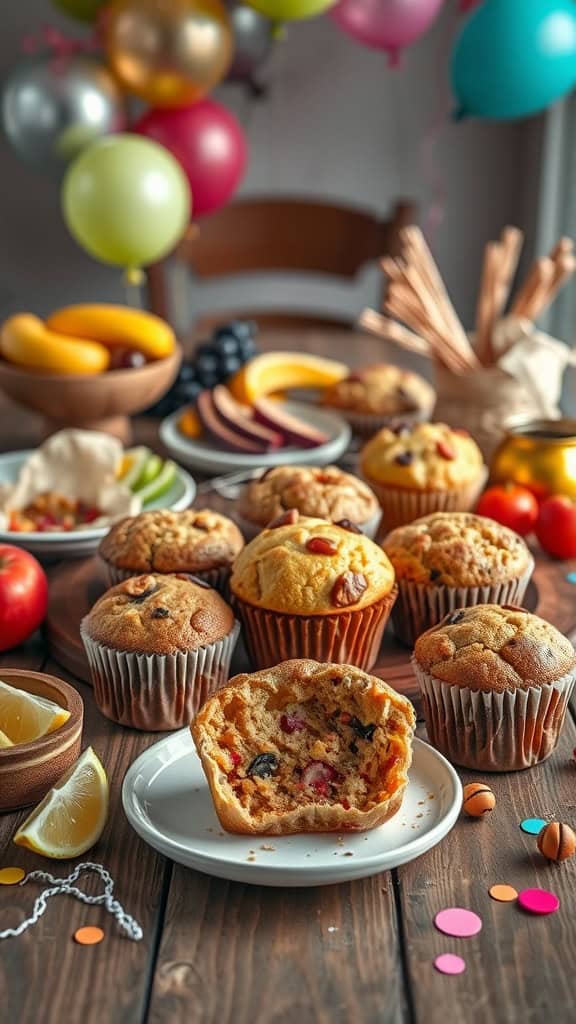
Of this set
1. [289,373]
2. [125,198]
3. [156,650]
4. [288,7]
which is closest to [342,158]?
[288,7]

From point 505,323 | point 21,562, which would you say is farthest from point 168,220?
point 21,562

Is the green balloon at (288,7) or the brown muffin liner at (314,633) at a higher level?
the green balloon at (288,7)

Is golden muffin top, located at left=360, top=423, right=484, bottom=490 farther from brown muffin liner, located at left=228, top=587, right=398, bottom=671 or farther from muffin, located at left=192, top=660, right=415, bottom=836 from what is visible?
muffin, located at left=192, top=660, right=415, bottom=836

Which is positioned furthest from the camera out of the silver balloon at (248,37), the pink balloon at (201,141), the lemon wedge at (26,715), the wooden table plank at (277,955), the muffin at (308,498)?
the silver balloon at (248,37)

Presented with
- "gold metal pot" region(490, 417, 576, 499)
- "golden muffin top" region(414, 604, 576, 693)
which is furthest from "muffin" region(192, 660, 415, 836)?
"gold metal pot" region(490, 417, 576, 499)

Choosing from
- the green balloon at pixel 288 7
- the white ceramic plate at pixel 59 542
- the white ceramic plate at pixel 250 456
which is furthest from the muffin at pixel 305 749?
the green balloon at pixel 288 7

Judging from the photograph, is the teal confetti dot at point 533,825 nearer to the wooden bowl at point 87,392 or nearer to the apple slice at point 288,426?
the apple slice at point 288,426

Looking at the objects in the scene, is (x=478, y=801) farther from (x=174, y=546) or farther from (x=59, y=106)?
(x=59, y=106)
